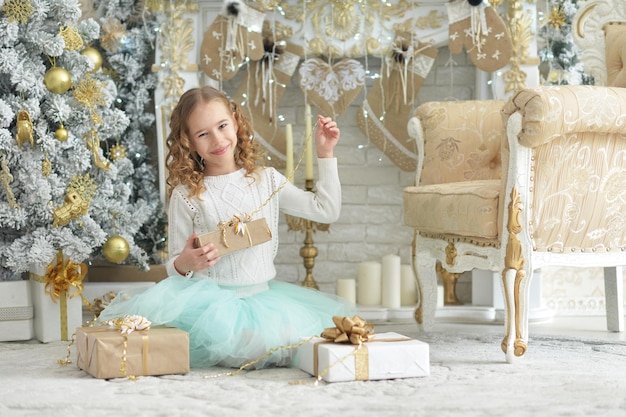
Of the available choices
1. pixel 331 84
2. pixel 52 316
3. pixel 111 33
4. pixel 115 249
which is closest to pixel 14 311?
pixel 52 316

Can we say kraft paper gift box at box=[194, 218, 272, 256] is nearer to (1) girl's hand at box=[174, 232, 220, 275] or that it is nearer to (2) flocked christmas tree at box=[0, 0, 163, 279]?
(1) girl's hand at box=[174, 232, 220, 275]

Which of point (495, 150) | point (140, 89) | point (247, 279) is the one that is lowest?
point (247, 279)

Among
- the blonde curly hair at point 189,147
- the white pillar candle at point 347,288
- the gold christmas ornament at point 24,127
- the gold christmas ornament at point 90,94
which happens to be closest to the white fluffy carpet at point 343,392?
the blonde curly hair at point 189,147

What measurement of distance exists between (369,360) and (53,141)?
1.29 m

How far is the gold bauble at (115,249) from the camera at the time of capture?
9.33ft

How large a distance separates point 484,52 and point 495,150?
53 cm

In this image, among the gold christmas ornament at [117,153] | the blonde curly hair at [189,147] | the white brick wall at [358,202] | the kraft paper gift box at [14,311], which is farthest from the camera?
the white brick wall at [358,202]

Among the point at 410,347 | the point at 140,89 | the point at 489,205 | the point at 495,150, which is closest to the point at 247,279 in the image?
the point at 410,347

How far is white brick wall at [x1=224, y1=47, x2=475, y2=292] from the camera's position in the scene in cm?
351

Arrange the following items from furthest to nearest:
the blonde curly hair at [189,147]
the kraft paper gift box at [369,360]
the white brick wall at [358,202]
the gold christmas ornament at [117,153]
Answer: the white brick wall at [358,202] → the gold christmas ornament at [117,153] → the blonde curly hair at [189,147] → the kraft paper gift box at [369,360]

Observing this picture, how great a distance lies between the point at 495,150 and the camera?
284 centimetres

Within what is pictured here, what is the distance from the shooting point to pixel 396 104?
336cm

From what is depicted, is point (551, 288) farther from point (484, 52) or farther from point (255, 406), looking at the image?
point (255, 406)

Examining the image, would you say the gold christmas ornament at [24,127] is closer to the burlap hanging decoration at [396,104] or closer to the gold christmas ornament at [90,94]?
the gold christmas ornament at [90,94]
